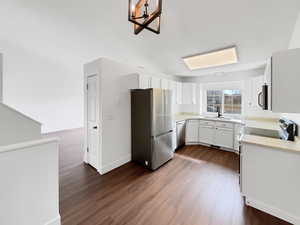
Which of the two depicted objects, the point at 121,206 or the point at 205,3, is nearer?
the point at 121,206

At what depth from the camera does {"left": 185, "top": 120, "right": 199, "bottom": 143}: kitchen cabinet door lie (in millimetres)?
4531

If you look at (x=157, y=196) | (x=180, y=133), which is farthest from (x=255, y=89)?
(x=157, y=196)

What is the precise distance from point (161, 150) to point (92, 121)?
5.51ft

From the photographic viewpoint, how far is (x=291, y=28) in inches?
88.7

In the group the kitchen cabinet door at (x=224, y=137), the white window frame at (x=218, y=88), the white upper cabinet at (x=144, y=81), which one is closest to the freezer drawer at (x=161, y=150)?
the white upper cabinet at (x=144, y=81)

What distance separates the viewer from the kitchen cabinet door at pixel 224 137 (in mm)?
3900

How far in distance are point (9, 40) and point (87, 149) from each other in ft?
14.9

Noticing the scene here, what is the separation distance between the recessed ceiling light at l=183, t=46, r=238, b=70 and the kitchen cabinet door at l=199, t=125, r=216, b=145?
194 centimetres

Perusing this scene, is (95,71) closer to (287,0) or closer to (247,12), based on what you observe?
(247,12)

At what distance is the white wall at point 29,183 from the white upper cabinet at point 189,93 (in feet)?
15.2

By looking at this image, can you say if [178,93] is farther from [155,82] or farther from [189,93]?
[155,82]

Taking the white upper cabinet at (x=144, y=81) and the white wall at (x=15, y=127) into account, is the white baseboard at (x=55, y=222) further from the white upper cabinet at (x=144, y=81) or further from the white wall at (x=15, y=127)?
the white upper cabinet at (x=144, y=81)

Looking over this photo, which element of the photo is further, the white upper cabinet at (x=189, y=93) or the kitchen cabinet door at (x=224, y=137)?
the white upper cabinet at (x=189, y=93)

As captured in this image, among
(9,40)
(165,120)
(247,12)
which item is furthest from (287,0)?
(9,40)
